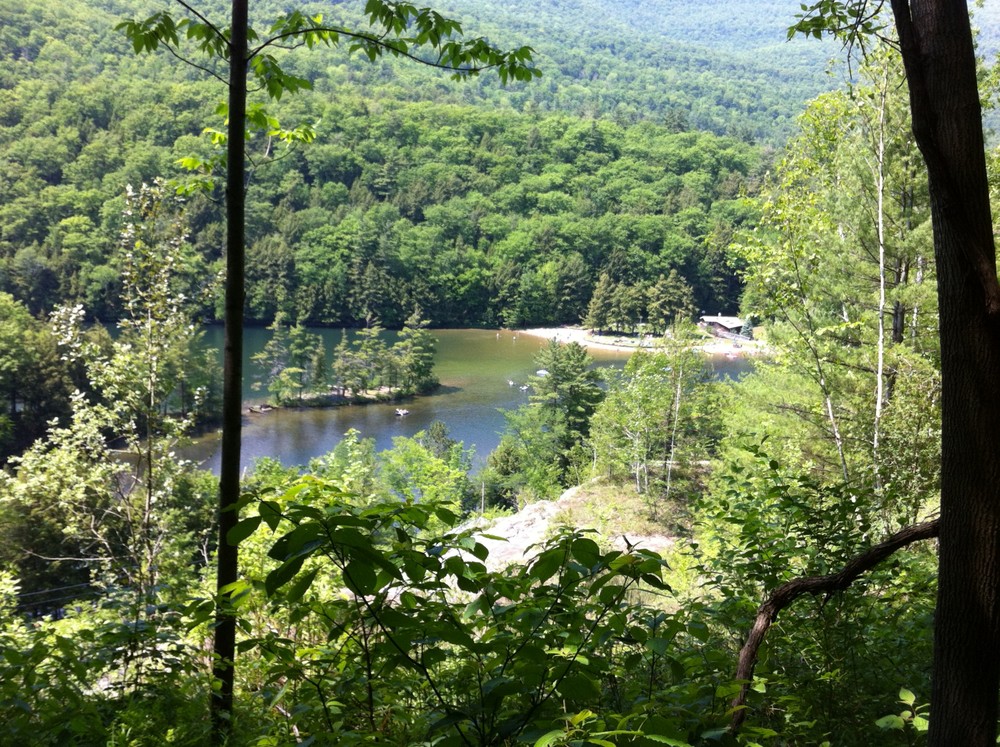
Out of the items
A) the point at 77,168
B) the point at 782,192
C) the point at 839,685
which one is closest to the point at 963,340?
the point at 839,685

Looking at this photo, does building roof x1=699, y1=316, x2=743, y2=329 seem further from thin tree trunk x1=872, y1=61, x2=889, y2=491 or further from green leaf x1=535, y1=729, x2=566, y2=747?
green leaf x1=535, y1=729, x2=566, y2=747

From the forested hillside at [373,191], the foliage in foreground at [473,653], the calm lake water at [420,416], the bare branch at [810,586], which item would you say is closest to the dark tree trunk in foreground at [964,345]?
the bare branch at [810,586]

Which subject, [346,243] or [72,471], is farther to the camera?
[346,243]

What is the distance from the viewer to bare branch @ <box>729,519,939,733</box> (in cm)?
116

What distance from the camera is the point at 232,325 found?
87.4 inches

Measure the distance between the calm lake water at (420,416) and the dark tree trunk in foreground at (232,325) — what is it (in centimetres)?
2188

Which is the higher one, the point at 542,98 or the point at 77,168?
the point at 542,98

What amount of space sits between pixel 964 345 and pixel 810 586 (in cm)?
49

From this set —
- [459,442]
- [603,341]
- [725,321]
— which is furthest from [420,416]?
[725,321]

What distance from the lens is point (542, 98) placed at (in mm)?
126438

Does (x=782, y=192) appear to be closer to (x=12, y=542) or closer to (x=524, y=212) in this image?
(x=12, y=542)

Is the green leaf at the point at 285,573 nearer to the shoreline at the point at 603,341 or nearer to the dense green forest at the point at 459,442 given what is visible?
the dense green forest at the point at 459,442

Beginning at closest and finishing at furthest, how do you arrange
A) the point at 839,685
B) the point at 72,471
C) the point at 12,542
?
the point at 839,685, the point at 72,471, the point at 12,542

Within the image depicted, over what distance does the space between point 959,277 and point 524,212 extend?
87.6 m
